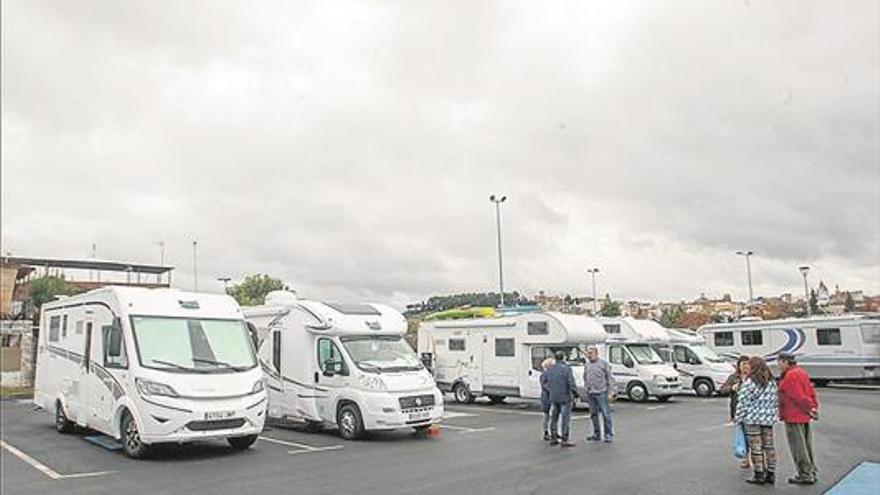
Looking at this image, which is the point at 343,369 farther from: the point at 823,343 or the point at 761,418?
the point at 823,343

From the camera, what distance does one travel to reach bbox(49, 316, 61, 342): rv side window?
51.4ft

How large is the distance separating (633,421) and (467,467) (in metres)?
7.83

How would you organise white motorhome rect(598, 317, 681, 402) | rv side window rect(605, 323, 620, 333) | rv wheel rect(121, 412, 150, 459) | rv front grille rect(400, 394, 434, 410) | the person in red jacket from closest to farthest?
the person in red jacket
rv wheel rect(121, 412, 150, 459)
rv front grille rect(400, 394, 434, 410)
white motorhome rect(598, 317, 681, 402)
rv side window rect(605, 323, 620, 333)

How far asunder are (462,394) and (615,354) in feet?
18.2

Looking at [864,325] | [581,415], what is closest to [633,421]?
[581,415]

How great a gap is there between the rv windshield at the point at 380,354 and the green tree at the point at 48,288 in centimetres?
4259

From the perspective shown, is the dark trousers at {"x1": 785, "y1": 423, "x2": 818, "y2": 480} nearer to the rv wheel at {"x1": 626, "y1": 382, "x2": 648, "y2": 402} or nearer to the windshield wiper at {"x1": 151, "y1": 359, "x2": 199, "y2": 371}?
the windshield wiper at {"x1": 151, "y1": 359, "x2": 199, "y2": 371}

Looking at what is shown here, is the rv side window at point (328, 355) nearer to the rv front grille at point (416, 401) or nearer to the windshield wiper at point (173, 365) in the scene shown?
the rv front grille at point (416, 401)

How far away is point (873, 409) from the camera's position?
19.8m

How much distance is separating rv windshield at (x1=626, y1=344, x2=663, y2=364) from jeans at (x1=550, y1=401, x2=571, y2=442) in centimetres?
1153

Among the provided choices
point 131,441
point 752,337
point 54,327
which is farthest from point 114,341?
point 752,337

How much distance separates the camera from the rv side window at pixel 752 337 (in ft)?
107

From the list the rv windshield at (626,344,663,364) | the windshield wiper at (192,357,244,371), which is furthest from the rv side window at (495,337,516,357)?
the windshield wiper at (192,357,244,371)

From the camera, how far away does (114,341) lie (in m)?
12.5
